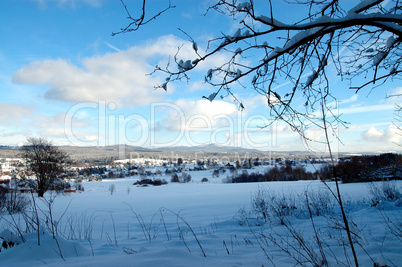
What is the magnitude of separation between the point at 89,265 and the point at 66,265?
0.77ft

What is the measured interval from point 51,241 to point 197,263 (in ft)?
6.40

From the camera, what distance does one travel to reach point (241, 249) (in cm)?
298

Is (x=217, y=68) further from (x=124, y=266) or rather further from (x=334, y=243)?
(x=334, y=243)

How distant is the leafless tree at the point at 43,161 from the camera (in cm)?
2262

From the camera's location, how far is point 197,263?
213 cm

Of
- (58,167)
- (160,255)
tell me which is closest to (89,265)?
(160,255)

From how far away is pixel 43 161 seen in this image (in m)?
22.9

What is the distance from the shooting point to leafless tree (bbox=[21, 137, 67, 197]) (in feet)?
74.2

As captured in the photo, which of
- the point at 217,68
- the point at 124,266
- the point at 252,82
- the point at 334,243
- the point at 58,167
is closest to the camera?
the point at 124,266

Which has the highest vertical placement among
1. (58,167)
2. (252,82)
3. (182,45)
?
(182,45)

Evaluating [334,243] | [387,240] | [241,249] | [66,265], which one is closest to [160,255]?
[66,265]

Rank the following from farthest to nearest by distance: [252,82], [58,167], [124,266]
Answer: [58,167]
[252,82]
[124,266]

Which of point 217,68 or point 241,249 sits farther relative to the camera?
point 241,249

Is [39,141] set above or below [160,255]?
above
